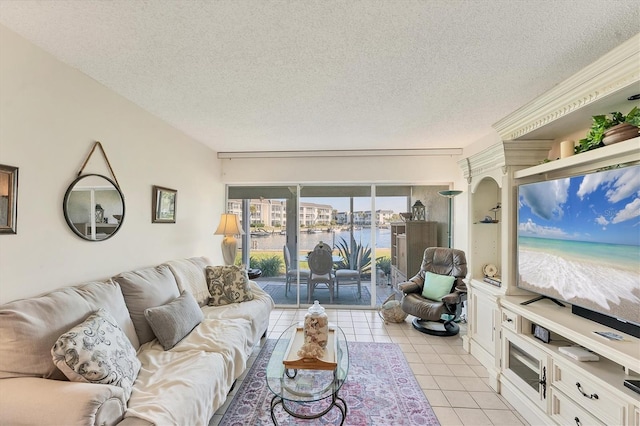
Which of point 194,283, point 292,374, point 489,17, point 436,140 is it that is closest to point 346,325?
point 292,374

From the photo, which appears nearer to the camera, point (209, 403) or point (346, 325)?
point (209, 403)

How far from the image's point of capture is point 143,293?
218 centimetres

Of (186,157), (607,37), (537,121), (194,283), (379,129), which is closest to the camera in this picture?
(607,37)

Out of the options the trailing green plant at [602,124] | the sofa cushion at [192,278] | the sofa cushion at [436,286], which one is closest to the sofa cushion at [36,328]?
the sofa cushion at [192,278]

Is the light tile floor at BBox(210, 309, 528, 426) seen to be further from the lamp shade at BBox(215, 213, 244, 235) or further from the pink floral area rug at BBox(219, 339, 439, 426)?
the lamp shade at BBox(215, 213, 244, 235)

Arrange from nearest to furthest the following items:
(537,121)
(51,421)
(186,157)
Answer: (51,421)
(537,121)
(186,157)

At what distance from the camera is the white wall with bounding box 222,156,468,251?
166 inches

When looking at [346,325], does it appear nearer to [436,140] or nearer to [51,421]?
[436,140]

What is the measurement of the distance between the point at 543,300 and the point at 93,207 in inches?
141

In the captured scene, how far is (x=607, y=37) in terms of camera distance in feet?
5.13

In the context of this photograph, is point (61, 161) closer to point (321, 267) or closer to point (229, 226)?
point (229, 226)

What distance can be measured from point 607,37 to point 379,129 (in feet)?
6.23

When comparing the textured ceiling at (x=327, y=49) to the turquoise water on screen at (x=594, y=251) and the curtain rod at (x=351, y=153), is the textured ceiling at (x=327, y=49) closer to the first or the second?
the turquoise water on screen at (x=594, y=251)

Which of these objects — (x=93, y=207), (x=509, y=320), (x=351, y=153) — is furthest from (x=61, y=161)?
(x=509, y=320)
